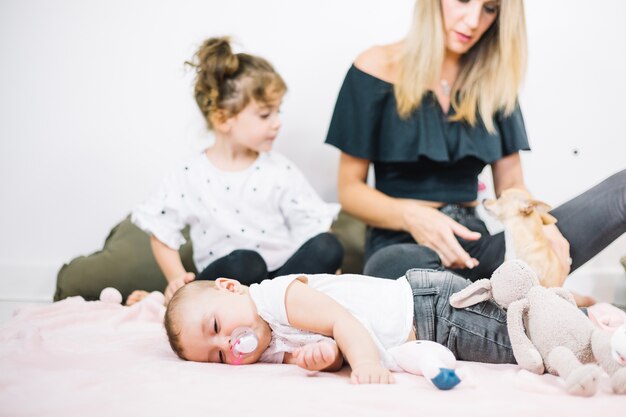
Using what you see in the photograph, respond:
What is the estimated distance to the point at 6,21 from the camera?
7.41 ft

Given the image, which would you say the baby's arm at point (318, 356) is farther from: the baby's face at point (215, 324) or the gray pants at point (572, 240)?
the gray pants at point (572, 240)

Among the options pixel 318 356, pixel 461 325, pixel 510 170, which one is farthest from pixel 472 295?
pixel 510 170

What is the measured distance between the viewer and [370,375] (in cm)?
99

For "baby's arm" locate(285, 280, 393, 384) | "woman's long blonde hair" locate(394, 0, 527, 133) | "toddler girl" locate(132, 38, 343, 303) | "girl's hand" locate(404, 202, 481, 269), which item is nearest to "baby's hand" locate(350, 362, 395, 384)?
"baby's arm" locate(285, 280, 393, 384)

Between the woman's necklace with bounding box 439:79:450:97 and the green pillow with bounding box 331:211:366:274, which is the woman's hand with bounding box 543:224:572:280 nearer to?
the woman's necklace with bounding box 439:79:450:97

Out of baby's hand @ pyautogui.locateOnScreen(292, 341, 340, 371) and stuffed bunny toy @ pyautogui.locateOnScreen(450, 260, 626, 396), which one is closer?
stuffed bunny toy @ pyautogui.locateOnScreen(450, 260, 626, 396)

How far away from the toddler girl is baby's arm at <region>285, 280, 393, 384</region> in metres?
0.63

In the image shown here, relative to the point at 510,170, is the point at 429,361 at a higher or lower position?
lower

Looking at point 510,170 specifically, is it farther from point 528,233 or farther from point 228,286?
point 228,286

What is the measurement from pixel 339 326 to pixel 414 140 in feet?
2.48

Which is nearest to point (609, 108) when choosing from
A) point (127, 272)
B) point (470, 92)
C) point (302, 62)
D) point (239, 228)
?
point (470, 92)

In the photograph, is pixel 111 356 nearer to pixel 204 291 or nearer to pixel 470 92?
pixel 204 291

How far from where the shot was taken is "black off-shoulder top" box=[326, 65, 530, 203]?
171 centimetres

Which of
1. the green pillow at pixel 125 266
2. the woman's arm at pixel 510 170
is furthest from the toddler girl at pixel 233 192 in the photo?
the woman's arm at pixel 510 170
